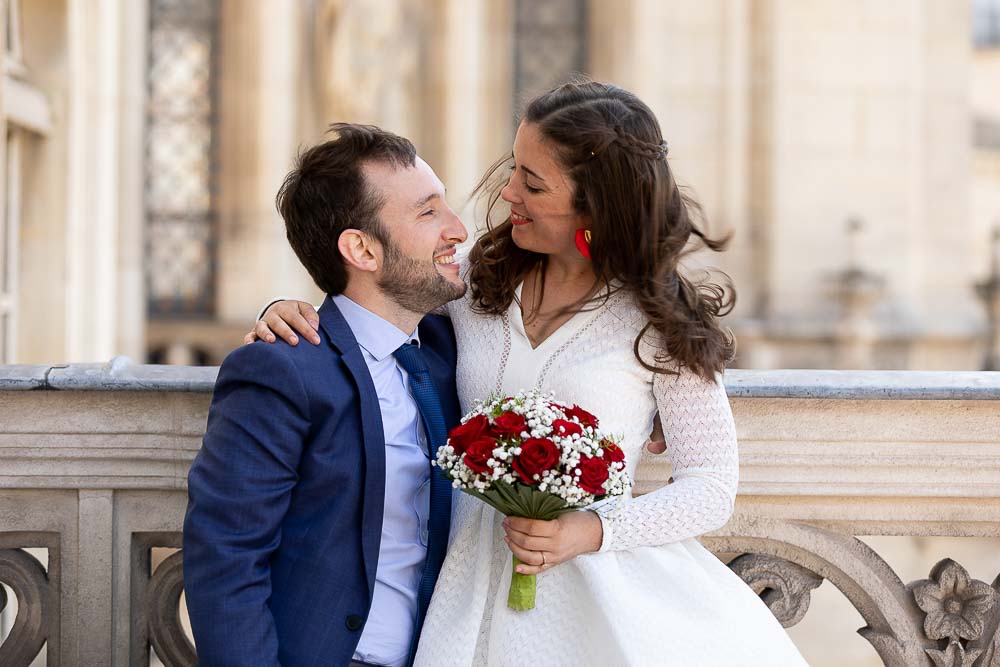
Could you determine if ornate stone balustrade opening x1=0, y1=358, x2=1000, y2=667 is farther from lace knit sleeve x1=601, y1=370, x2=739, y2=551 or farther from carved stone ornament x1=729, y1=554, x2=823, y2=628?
lace knit sleeve x1=601, y1=370, x2=739, y2=551

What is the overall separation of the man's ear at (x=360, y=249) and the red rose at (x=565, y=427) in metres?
0.48

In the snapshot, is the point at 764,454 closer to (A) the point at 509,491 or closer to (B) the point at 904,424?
(B) the point at 904,424

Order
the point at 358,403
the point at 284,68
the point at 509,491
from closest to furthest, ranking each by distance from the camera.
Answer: the point at 509,491 → the point at 358,403 → the point at 284,68

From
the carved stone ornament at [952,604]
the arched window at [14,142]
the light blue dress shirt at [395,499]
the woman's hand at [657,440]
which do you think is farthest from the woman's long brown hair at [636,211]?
the arched window at [14,142]

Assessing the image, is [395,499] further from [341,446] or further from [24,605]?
[24,605]

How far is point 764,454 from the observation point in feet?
8.21

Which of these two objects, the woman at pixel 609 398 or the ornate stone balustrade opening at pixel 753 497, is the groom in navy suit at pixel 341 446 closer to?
the woman at pixel 609 398

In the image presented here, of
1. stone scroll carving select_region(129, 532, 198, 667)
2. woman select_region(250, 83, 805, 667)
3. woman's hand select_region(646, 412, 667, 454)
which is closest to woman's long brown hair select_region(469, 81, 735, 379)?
woman select_region(250, 83, 805, 667)

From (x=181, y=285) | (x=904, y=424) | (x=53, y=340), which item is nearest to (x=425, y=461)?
(x=904, y=424)

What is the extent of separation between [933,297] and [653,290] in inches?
310

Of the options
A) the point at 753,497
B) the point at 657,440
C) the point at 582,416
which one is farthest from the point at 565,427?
the point at 753,497

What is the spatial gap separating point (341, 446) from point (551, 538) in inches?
14.8

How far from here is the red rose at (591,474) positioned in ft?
6.39

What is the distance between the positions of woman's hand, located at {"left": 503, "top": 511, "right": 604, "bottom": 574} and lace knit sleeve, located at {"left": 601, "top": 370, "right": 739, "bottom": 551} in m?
0.03
